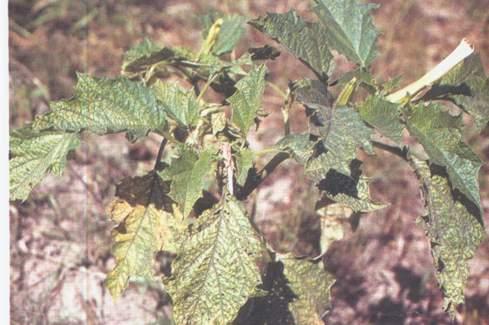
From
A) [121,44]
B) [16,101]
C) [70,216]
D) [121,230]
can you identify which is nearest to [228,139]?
[121,230]

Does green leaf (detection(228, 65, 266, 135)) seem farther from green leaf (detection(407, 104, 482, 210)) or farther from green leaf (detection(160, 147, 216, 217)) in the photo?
green leaf (detection(407, 104, 482, 210))

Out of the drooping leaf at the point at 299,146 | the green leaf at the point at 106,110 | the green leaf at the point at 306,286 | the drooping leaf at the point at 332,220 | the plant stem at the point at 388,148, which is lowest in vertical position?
the green leaf at the point at 306,286

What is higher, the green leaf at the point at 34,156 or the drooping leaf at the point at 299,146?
the green leaf at the point at 34,156

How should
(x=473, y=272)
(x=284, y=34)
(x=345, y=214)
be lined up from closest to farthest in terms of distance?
(x=284, y=34) → (x=345, y=214) → (x=473, y=272)

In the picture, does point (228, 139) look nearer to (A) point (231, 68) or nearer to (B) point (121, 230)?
(A) point (231, 68)

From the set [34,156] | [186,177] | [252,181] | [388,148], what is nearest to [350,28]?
[388,148]

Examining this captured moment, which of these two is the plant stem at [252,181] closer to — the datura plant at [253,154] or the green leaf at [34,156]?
the datura plant at [253,154]

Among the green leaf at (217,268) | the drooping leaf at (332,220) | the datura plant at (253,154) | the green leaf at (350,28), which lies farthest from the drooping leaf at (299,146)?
the drooping leaf at (332,220)
